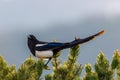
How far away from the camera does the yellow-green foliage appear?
9977mm

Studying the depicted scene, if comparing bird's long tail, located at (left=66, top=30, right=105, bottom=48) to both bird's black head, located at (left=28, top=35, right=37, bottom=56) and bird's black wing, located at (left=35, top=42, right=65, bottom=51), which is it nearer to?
bird's black wing, located at (left=35, top=42, right=65, bottom=51)

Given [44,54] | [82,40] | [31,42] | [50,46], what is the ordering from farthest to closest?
[31,42]
[50,46]
[44,54]
[82,40]

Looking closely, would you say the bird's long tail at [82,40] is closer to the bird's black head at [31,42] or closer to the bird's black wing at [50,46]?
the bird's black wing at [50,46]

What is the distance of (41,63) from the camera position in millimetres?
10602

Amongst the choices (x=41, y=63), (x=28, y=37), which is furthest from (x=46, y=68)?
(x=28, y=37)

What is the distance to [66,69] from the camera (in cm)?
1066

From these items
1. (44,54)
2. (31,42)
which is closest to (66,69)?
(44,54)

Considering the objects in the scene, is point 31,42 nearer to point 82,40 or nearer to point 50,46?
point 50,46

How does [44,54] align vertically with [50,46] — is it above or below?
below

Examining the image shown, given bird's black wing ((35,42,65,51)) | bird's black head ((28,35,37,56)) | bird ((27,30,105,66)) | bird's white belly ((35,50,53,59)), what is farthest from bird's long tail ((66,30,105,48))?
bird's black head ((28,35,37,56))

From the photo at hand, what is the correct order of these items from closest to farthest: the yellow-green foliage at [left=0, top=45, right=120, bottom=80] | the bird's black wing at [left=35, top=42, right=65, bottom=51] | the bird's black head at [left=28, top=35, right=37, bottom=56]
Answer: the yellow-green foliage at [left=0, top=45, right=120, bottom=80], the bird's black wing at [left=35, top=42, right=65, bottom=51], the bird's black head at [left=28, top=35, right=37, bottom=56]

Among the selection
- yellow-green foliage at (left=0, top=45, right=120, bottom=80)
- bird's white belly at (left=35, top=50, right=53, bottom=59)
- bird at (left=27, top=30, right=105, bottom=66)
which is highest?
bird at (left=27, top=30, right=105, bottom=66)

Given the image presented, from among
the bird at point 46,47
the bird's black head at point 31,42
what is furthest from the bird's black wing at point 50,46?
the bird's black head at point 31,42

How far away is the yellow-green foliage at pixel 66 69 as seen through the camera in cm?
998
